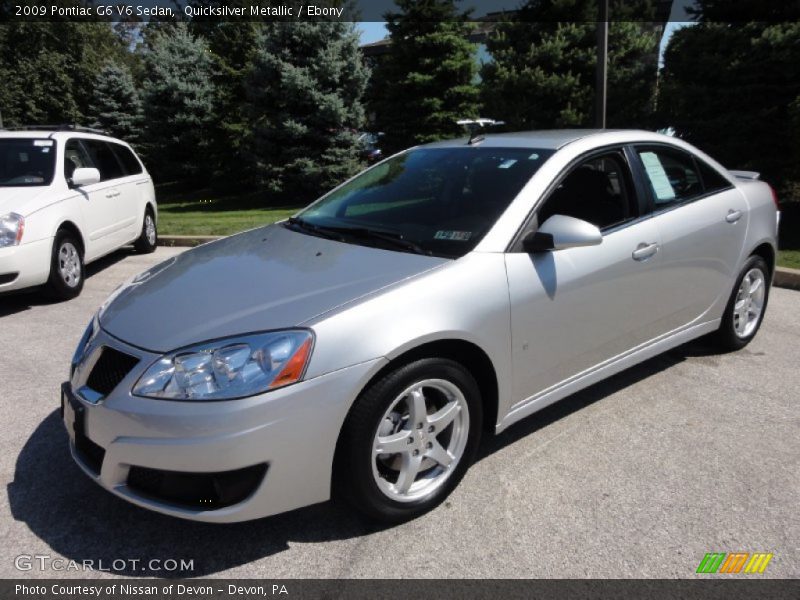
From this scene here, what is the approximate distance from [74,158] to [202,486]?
619 cm

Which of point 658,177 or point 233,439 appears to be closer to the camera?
point 233,439

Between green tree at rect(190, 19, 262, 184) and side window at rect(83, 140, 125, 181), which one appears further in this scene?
green tree at rect(190, 19, 262, 184)

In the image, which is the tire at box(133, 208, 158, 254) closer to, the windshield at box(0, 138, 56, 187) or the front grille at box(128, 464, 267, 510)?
the windshield at box(0, 138, 56, 187)

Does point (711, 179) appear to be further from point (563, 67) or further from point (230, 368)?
point (563, 67)

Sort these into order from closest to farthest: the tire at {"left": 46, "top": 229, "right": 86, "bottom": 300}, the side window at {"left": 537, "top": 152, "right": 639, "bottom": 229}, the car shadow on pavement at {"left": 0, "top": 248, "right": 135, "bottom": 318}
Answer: the side window at {"left": 537, "top": 152, "right": 639, "bottom": 229}, the car shadow on pavement at {"left": 0, "top": 248, "right": 135, "bottom": 318}, the tire at {"left": 46, "top": 229, "right": 86, "bottom": 300}

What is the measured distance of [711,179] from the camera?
4238mm

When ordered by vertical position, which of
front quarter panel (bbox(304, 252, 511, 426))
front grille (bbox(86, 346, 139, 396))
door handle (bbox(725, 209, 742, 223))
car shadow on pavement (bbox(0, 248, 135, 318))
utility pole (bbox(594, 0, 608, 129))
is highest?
utility pole (bbox(594, 0, 608, 129))

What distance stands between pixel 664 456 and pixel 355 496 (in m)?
1.66

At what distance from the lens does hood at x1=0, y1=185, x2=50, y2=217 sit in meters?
6.03

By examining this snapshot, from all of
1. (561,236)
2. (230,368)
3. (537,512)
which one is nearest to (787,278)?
(561,236)

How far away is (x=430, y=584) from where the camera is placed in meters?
2.35

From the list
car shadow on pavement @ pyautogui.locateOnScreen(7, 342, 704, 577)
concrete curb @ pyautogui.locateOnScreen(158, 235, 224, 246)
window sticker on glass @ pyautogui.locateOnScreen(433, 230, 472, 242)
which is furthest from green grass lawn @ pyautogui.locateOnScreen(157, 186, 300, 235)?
window sticker on glass @ pyautogui.locateOnScreen(433, 230, 472, 242)

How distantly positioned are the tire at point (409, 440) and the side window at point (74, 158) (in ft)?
19.3

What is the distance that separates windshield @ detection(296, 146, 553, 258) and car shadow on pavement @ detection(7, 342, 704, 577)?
4.22 ft
